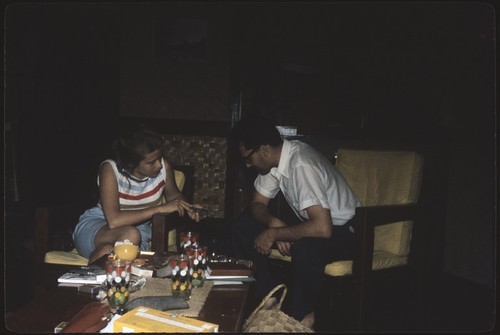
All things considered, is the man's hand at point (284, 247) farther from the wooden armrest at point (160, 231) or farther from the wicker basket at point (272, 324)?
the wicker basket at point (272, 324)

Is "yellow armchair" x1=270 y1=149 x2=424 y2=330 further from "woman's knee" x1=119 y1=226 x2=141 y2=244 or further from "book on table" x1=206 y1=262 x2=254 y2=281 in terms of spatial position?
"woman's knee" x1=119 y1=226 x2=141 y2=244

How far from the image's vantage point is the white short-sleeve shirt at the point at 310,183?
8.16 ft

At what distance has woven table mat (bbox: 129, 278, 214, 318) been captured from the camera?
1.56m

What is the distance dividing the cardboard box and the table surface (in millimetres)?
129

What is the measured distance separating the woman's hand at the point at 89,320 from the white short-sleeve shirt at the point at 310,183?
4.15 feet

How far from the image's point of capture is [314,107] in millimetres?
4414

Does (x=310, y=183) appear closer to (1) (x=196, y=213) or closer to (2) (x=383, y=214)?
(2) (x=383, y=214)

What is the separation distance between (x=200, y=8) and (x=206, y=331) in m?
3.84

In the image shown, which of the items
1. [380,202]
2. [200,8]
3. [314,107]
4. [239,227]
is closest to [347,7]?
[314,107]

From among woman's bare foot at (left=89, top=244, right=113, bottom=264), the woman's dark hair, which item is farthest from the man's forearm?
woman's bare foot at (left=89, top=244, right=113, bottom=264)

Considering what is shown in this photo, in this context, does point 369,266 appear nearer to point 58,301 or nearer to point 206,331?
point 206,331

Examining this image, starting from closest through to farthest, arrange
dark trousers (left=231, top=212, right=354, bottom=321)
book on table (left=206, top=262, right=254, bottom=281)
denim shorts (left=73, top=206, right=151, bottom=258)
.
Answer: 1. book on table (left=206, top=262, right=254, bottom=281)
2. dark trousers (left=231, top=212, right=354, bottom=321)
3. denim shorts (left=73, top=206, right=151, bottom=258)

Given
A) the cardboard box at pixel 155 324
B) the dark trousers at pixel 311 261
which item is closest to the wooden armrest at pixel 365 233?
the dark trousers at pixel 311 261

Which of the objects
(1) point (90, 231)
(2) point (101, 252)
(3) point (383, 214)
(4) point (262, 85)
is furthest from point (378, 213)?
(4) point (262, 85)
